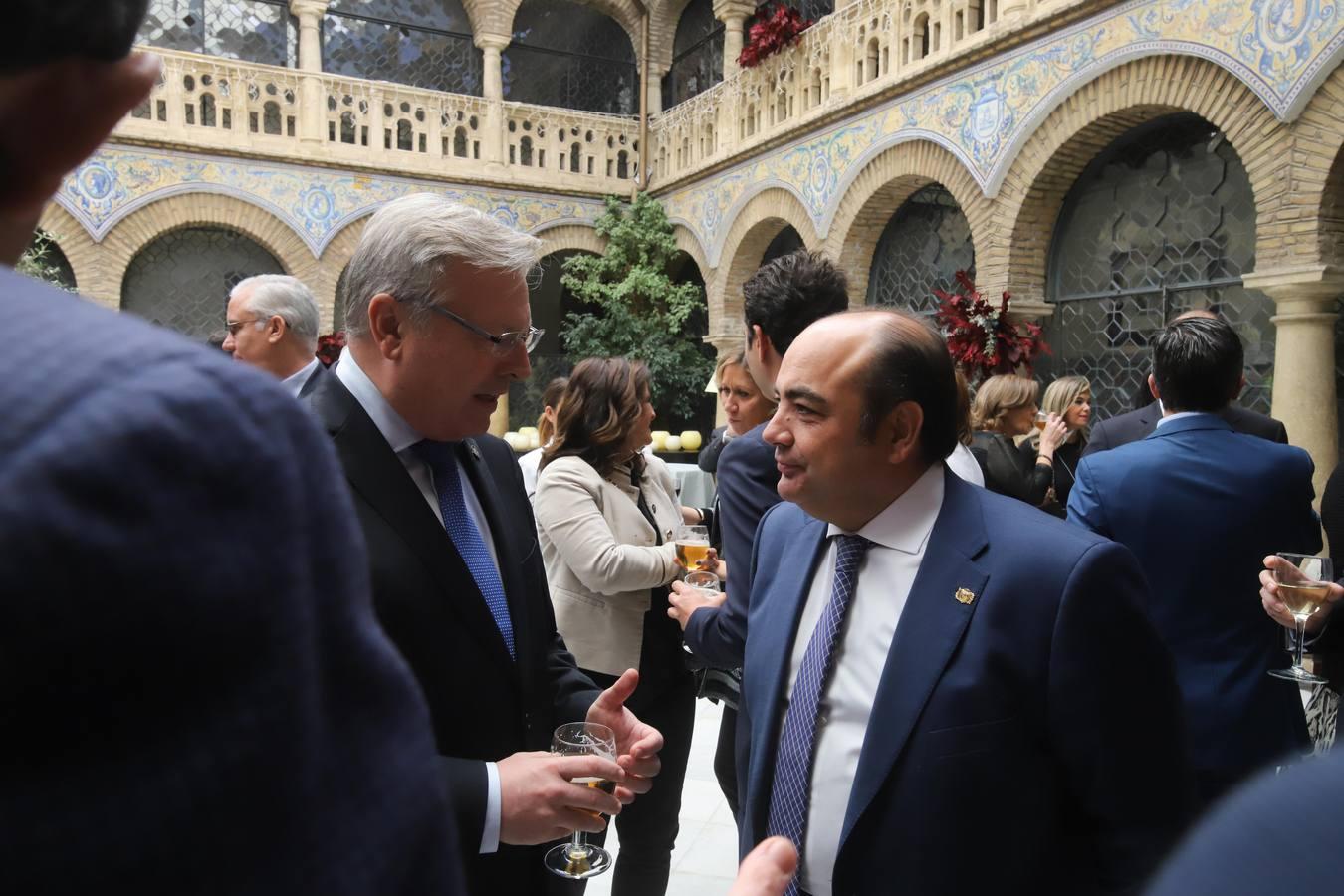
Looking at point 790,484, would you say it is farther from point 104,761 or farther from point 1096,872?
point 104,761

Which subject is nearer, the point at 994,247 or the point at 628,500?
the point at 628,500

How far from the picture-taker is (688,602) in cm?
268

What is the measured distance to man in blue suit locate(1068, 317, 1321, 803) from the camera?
2.88 m

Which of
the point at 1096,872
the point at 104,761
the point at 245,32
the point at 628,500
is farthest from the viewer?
the point at 245,32

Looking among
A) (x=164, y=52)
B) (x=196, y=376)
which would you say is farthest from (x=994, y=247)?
(x=164, y=52)

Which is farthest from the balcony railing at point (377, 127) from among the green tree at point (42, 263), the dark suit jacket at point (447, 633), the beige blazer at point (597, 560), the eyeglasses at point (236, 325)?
the dark suit jacket at point (447, 633)

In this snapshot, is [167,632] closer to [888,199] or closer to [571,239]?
[888,199]

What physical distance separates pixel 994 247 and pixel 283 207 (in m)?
9.35

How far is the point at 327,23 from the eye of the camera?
14398 millimetres

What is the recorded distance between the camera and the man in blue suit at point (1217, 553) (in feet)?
9.45

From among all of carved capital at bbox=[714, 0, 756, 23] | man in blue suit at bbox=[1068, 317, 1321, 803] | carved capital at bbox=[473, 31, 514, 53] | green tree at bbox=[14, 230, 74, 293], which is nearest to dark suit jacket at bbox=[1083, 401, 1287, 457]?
man in blue suit at bbox=[1068, 317, 1321, 803]

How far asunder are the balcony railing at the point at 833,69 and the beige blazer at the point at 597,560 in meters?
6.77

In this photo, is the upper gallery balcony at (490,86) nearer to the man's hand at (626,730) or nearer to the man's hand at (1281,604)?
the man's hand at (1281,604)

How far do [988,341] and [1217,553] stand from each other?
15.6 feet
